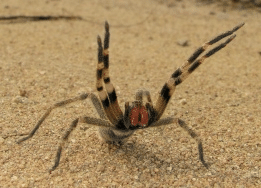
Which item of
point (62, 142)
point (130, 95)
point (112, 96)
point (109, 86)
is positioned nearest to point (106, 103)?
point (112, 96)

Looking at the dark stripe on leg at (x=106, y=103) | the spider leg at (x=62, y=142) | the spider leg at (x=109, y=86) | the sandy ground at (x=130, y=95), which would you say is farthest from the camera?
the sandy ground at (x=130, y=95)

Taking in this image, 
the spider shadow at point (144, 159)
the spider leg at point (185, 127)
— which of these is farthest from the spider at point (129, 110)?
the spider shadow at point (144, 159)

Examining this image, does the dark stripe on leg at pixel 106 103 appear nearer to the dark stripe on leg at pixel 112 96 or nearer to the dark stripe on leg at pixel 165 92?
the dark stripe on leg at pixel 112 96

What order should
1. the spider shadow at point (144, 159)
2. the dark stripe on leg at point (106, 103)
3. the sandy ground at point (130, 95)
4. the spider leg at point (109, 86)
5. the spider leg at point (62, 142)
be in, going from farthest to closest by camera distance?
the spider shadow at point (144, 159), the sandy ground at point (130, 95), the dark stripe on leg at point (106, 103), the spider leg at point (62, 142), the spider leg at point (109, 86)

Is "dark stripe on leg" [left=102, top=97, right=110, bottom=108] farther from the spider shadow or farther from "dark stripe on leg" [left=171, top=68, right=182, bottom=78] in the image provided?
"dark stripe on leg" [left=171, top=68, right=182, bottom=78]

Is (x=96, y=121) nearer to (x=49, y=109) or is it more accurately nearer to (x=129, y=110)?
(x=129, y=110)

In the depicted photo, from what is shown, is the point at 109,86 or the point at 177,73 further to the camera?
the point at 177,73

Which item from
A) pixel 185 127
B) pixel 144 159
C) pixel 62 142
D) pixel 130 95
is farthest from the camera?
pixel 130 95
